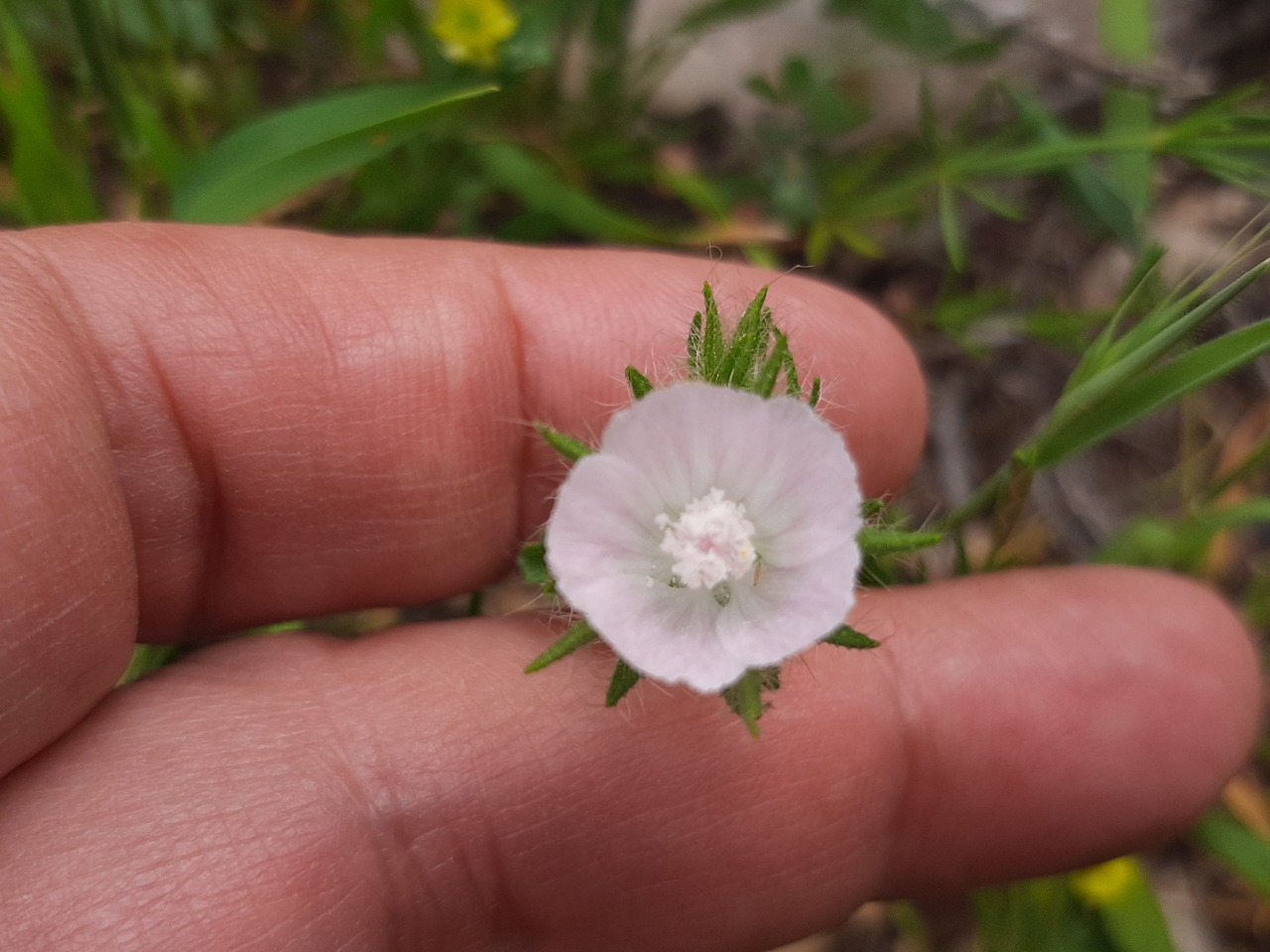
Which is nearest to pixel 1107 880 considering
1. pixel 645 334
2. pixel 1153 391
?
pixel 1153 391

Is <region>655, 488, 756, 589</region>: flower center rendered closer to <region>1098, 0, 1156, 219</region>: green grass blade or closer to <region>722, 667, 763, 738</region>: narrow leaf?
<region>722, 667, 763, 738</region>: narrow leaf

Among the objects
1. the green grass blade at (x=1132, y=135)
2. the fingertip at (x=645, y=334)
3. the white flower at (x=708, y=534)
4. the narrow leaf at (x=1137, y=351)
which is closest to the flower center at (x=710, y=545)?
the white flower at (x=708, y=534)

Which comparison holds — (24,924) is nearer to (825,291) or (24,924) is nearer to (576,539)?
(576,539)

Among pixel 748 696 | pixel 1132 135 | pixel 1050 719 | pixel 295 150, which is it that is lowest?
pixel 1050 719

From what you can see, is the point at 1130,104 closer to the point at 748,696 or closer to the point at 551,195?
the point at 551,195

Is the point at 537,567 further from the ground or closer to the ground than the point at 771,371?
closer to the ground

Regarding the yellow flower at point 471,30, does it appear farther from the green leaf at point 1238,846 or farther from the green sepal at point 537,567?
the green leaf at point 1238,846
